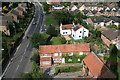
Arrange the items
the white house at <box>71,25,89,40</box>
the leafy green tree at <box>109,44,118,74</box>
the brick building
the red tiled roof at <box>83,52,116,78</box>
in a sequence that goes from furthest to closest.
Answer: the white house at <box>71,25,89,40</box> → the brick building → the leafy green tree at <box>109,44,118,74</box> → the red tiled roof at <box>83,52,116,78</box>

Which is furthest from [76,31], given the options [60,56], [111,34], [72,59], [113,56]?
[60,56]

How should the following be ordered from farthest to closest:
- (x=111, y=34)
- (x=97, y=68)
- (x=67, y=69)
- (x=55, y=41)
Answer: (x=55, y=41) → (x=111, y=34) → (x=67, y=69) → (x=97, y=68)

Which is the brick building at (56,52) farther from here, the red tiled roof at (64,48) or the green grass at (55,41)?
the green grass at (55,41)

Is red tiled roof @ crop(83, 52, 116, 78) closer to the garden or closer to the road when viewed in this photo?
the garden

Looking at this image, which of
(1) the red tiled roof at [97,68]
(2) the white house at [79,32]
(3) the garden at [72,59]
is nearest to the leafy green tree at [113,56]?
(1) the red tiled roof at [97,68]

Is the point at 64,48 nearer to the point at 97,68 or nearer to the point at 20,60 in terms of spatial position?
the point at 20,60

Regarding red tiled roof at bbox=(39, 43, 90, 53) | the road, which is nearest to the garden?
red tiled roof at bbox=(39, 43, 90, 53)

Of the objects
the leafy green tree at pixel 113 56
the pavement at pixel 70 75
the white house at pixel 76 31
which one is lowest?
the pavement at pixel 70 75

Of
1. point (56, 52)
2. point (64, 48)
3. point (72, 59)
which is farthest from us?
point (64, 48)

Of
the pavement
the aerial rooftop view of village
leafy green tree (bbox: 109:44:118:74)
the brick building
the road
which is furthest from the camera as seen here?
the brick building
